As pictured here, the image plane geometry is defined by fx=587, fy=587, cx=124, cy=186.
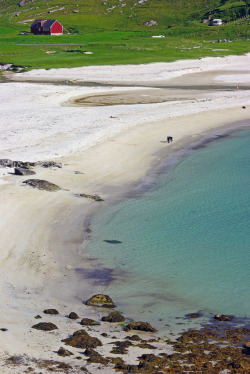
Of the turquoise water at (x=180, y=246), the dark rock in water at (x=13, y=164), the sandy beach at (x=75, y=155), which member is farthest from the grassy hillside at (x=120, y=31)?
the turquoise water at (x=180, y=246)

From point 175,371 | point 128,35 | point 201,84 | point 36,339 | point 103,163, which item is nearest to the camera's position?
point 175,371

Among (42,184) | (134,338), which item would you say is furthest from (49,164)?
(134,338)

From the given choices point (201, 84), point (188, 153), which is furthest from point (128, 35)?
point (188, 153)

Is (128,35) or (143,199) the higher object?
(128,35)

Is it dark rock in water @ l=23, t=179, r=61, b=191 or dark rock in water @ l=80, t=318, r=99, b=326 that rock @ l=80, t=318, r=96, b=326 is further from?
dark rock in water @ l=23, t=179, r=61, b=191

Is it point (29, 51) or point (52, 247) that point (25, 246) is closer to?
point (52, 247)

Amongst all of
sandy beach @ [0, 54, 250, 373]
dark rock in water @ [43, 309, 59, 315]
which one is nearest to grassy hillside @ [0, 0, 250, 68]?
sandy beach @ [0, 54, 250, 373]

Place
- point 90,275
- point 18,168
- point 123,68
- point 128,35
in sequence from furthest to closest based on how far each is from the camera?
point 128,35 < point 123,68 < point 18,168 < point 90,275
